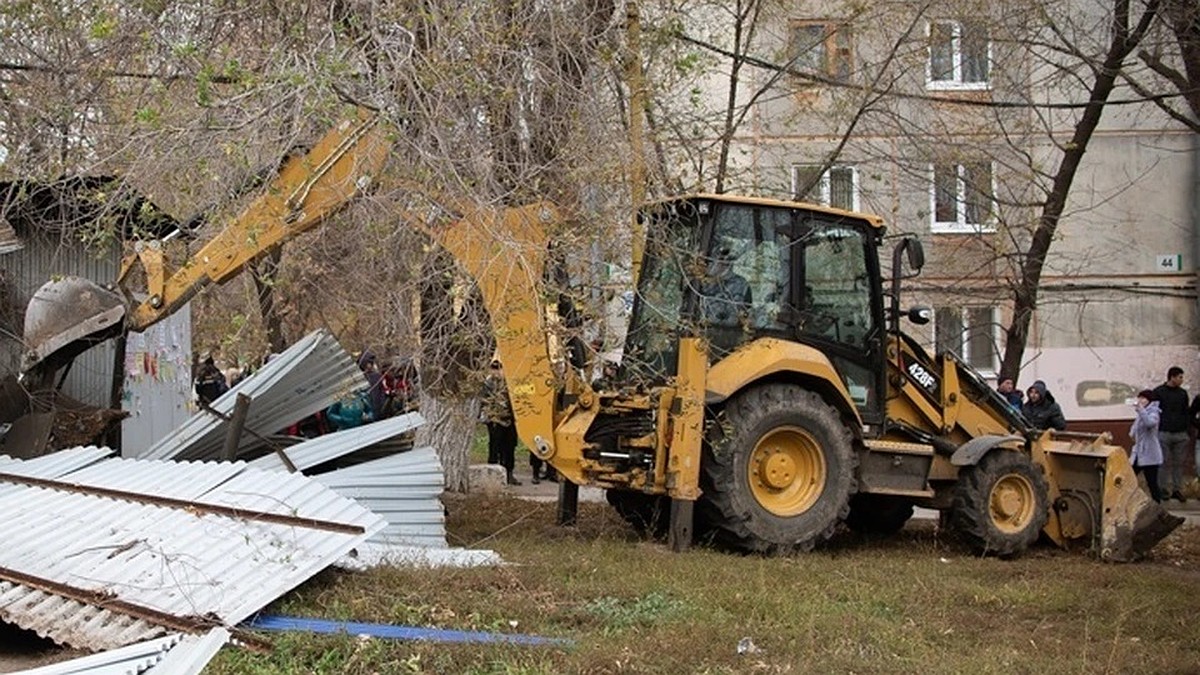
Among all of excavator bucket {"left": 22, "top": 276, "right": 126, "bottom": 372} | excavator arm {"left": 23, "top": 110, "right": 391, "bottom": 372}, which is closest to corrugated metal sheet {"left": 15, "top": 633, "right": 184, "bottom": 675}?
excavator arm {"left": 23, "top": 110, "right": 391, "bottom": 372}

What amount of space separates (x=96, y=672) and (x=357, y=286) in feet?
20.7

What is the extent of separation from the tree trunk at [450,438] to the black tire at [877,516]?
391 cm

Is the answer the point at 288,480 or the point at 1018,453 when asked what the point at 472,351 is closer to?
the point at 288,480

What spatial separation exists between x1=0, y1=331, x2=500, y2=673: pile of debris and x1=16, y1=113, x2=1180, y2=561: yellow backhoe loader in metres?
1.10

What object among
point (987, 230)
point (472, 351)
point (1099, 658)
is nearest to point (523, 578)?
point (472, 351)

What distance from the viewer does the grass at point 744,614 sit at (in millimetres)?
7066

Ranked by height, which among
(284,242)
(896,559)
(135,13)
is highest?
(135,13)

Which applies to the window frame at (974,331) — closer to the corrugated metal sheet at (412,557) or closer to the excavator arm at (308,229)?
the excavator arm at (308,229)

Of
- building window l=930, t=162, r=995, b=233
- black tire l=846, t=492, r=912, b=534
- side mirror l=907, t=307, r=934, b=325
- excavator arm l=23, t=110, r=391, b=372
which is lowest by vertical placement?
black tire l=846, t=492, r=912, b=534

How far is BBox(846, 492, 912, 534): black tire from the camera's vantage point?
13.1 metres

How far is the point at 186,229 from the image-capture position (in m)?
10.6

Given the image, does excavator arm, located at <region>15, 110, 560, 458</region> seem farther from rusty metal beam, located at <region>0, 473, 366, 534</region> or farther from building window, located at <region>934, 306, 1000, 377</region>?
building window, located at <region>934, 306, 1000, 377</region>

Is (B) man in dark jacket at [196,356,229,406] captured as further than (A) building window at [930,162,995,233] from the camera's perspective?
Yes

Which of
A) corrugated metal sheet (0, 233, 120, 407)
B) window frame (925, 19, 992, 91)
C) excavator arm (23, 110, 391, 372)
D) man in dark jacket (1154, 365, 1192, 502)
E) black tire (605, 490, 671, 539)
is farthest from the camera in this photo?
man in dark jacket (1154, 365, 1192, 502)
